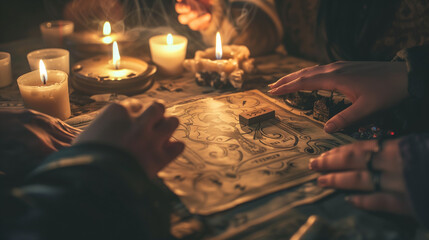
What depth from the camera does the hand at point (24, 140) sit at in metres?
0.80

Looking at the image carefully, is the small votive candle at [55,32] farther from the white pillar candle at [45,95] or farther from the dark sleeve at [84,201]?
the dark sleeve at [84,201]

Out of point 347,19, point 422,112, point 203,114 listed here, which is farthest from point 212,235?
point 347,19

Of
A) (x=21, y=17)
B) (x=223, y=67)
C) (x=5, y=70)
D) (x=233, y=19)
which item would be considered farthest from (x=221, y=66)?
(x=21, y=17)

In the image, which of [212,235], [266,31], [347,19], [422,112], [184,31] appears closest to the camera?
[212,235]

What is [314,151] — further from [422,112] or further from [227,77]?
[227,77]

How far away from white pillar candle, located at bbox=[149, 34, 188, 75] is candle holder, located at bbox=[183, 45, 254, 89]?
2.1 inches

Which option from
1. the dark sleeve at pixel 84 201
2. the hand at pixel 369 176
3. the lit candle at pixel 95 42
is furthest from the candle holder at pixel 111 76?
the hand at pixel 369 176

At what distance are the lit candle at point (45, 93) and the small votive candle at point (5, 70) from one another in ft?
1.07

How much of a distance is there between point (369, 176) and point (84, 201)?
23.4 inches

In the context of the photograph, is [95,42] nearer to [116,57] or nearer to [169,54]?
[116,57]

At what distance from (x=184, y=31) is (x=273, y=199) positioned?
1527 mm

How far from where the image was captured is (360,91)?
3.25 feet

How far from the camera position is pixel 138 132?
2.46 feet

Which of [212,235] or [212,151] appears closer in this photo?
[212,235]
